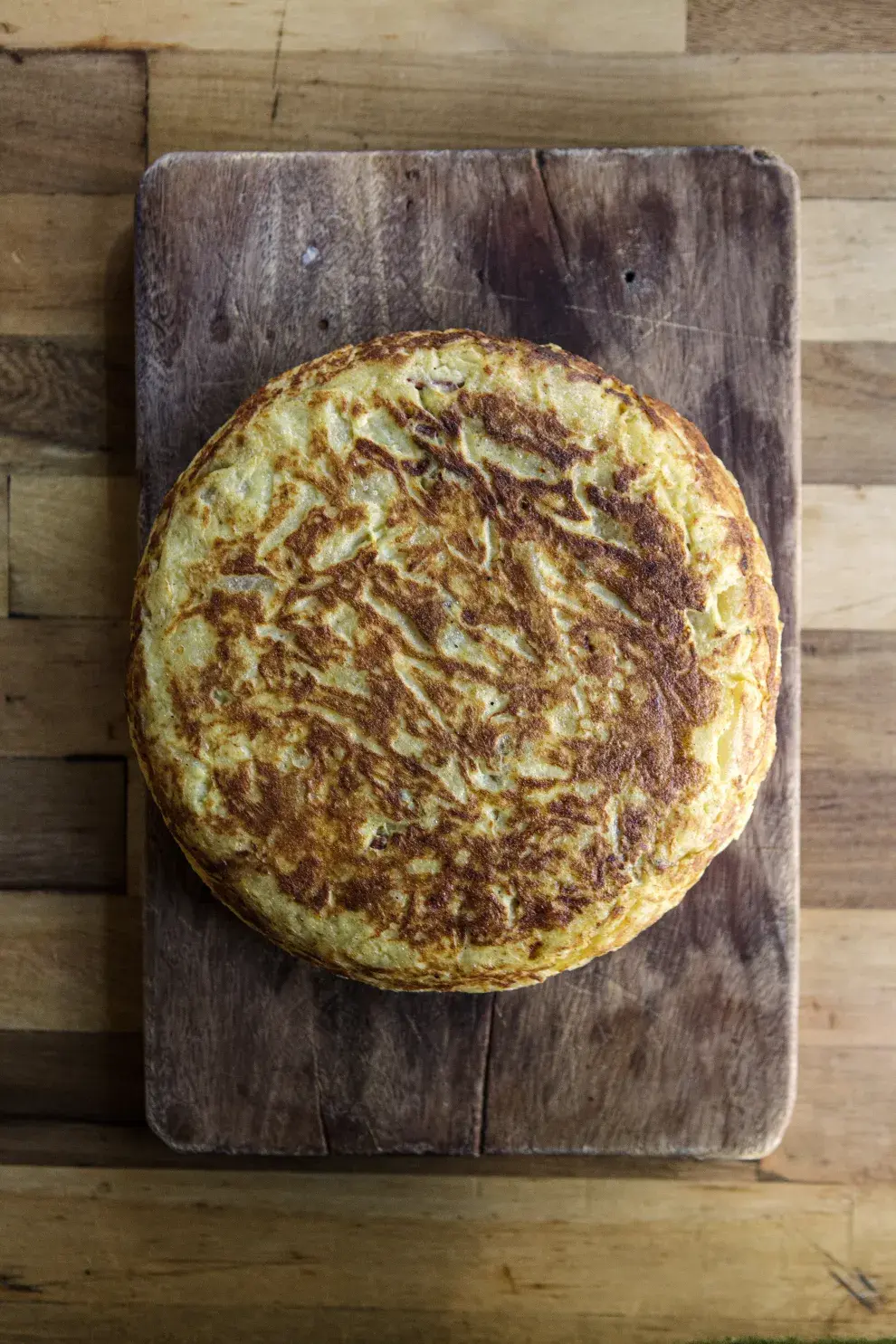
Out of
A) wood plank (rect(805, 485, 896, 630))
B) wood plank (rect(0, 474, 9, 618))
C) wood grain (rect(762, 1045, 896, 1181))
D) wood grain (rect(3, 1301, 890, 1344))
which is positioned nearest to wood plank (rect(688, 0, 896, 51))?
wood plank (rect(805, 485, 896, 630))

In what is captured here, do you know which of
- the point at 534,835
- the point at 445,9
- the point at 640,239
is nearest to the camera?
the point at 534,835

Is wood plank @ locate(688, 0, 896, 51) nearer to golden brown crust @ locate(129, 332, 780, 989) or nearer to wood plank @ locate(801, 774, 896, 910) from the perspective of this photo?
golden brown crust @ locate(129, 332, 780, 989)

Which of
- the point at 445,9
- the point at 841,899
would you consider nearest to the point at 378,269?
the point at 445,9

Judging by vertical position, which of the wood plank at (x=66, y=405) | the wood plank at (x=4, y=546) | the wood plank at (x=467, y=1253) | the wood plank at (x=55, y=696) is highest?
the wood plank at (x=66, y=405)

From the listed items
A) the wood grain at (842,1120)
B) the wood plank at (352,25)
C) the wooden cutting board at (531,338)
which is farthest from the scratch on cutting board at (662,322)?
the wood grain at (842,1120)

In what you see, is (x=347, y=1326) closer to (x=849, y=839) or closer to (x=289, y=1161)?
(x=289, y=1161)

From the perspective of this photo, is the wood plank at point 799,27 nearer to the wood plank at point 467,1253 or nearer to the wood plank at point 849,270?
the wood plank at point 849,270

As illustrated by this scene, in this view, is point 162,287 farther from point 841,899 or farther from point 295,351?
point 841,899
